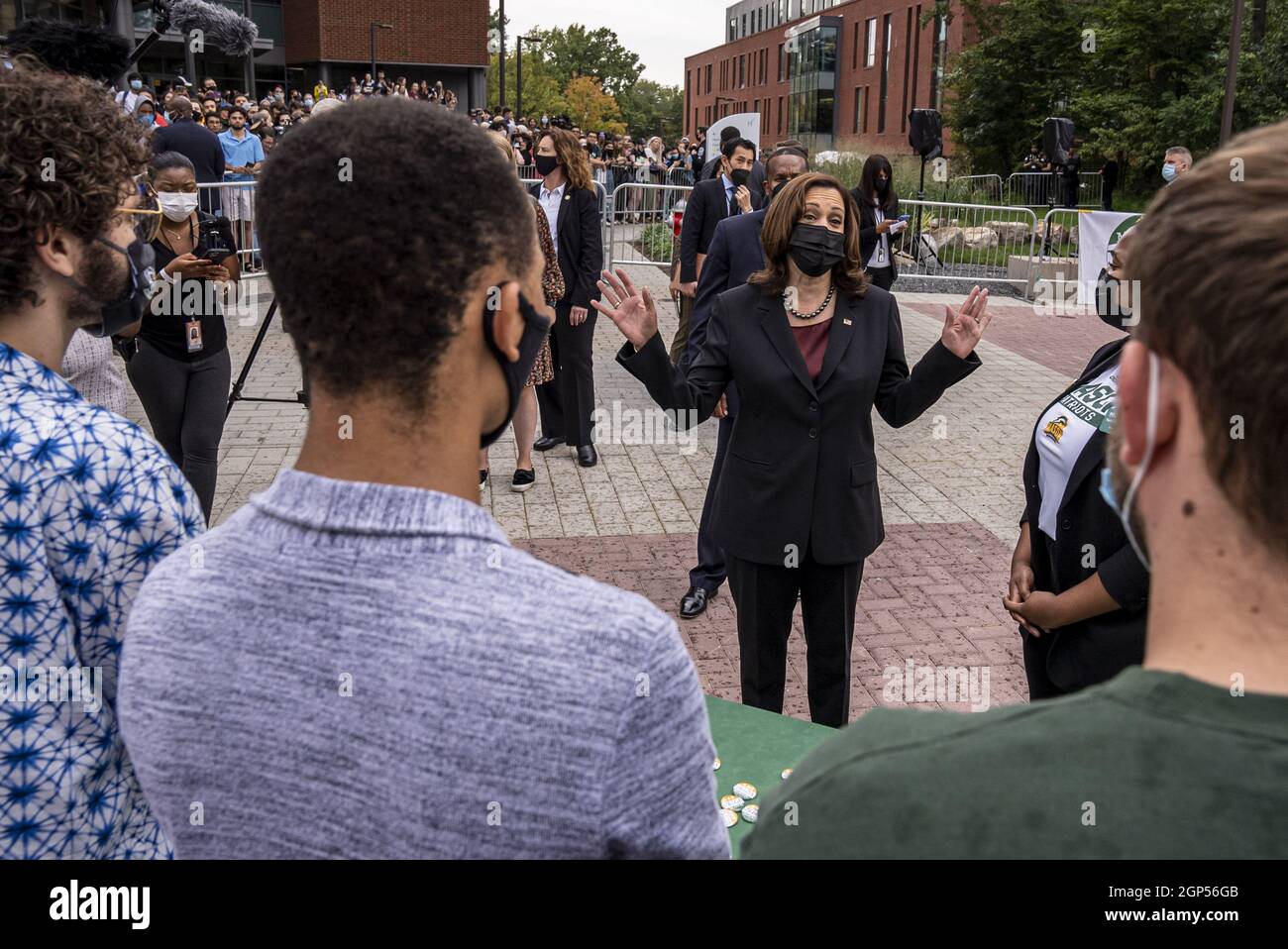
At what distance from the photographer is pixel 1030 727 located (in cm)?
94

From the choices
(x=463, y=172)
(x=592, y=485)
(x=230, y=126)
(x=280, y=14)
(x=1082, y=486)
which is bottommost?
(x=592, y=485)

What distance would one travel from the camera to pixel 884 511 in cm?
719

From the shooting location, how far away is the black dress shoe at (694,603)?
550 centimetres

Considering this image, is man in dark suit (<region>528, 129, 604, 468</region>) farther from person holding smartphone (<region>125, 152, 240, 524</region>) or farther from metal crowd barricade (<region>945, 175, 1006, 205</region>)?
metal crowd barricade (<region>945, 175, 1006, 205</region>)

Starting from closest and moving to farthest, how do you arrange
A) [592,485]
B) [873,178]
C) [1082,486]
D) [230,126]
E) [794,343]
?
[1082,486] < [794,343] < [592,485] < [873,178] < [230,126]

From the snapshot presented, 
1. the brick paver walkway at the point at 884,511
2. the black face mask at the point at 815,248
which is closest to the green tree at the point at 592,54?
the brick paver walkway at the point at 884,511

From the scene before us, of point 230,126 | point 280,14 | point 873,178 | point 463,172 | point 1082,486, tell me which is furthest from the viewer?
point 280,14

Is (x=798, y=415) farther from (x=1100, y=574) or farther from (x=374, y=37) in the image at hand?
(x=374, y=37)

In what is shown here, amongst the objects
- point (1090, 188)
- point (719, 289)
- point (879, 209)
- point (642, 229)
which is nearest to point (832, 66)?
point (1090, 188)

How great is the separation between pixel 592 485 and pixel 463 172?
20.7 ft

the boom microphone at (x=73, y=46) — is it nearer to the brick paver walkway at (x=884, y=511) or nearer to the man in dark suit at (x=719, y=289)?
the brick paver walkway at (x=884, y=511)

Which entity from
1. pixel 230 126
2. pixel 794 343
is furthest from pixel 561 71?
pixel 794 343

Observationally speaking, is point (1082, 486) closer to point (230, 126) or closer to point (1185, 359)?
point (1185, 359)

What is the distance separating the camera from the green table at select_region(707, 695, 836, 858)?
271cm
